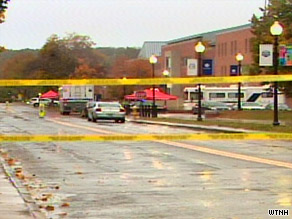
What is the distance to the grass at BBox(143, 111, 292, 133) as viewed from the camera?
3419 cm

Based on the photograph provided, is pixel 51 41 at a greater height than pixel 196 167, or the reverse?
pixel 51 41

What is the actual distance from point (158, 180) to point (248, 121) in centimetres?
3069

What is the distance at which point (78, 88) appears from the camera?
6869 centimetres

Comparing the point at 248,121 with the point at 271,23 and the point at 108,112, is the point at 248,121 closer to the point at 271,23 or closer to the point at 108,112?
the point at 108,112

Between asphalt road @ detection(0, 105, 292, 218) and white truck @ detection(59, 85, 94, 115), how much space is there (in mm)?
43228

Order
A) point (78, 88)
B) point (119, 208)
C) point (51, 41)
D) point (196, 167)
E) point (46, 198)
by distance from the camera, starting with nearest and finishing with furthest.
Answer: point (119, 208) < point (46, 198) < point (196, 167) < point (78, 88) < point (51, 41)

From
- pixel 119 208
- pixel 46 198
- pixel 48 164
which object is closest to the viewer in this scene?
pixel 119 208

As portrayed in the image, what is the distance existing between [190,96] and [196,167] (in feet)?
244

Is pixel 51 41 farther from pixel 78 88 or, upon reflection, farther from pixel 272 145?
pixel 272 145

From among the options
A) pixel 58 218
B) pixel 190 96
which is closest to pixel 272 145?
pixel 58 218

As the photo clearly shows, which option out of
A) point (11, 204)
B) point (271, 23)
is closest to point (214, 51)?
point (271, 23)

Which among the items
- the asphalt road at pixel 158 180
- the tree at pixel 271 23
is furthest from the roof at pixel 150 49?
the asphalt road at pixel 158 180

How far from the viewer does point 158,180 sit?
14008 mm

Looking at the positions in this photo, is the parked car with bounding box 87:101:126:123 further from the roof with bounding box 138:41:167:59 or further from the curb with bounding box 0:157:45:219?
the roof with bounding box 138:41:167:59
